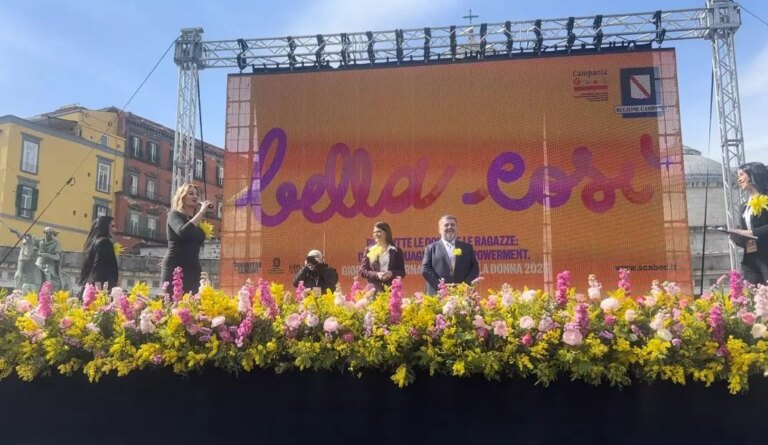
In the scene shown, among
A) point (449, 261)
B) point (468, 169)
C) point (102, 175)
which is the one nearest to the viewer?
point (449, 261)

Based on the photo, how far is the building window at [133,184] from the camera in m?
38.0

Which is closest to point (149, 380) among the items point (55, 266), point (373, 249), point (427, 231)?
point (373, 249)

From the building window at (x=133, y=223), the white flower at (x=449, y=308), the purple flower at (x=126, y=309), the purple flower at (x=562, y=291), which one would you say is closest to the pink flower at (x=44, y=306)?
the purple flower at (x=126, y=309)

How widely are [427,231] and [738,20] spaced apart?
19.0 feet

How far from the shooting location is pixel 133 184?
38.4 meters

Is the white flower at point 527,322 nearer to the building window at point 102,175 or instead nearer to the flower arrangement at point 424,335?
the flower arrangement at point 424,335

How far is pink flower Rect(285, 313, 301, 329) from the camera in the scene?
2.37 metres

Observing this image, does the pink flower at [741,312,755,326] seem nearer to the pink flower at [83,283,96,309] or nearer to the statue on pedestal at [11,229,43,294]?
the pink flower at [83,283,96,309]

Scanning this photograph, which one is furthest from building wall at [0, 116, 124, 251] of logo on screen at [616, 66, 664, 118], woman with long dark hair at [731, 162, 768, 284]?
woman with long dark hair at [731, 162, 768, 284]

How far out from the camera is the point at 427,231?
10562 mm

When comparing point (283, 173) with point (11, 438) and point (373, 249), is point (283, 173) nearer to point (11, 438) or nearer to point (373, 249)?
point (373, 249)

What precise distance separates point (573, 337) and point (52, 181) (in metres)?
34.5

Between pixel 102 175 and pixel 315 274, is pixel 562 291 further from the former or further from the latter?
pixel 102 175

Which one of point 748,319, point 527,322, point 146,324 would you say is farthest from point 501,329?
point 146,324
